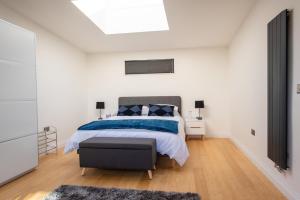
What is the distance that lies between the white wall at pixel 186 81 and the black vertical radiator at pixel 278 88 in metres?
2.92

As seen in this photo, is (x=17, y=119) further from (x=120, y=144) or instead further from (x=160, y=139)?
(x=160, y=139)

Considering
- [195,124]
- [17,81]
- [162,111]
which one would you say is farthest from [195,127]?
[17,81]

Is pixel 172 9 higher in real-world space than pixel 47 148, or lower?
higher

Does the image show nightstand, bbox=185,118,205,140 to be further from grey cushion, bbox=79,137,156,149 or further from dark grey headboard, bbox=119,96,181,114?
grey cushion, bbox=79,137,156,149

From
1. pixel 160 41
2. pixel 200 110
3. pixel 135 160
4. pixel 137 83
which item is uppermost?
pixel 160 41

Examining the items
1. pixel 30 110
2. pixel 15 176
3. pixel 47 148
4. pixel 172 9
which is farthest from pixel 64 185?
pixel 172 9

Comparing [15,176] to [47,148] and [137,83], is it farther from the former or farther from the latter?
[137,83]

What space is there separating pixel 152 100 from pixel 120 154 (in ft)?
9.32

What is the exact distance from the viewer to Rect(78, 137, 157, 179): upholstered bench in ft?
8.94

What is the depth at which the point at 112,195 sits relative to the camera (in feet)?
7.48

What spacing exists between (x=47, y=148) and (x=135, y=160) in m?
2.27

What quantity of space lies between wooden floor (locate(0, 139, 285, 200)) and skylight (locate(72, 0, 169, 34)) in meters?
2.57

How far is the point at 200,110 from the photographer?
548cm

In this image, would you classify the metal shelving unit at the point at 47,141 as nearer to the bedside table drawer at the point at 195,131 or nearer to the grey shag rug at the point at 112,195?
the grey shag rug at the point at 112,195
